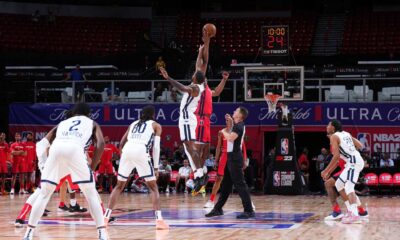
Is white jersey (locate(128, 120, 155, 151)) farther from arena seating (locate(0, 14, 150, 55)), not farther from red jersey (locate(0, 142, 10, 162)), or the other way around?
arena seating (locate(0, 14, 150, 55))

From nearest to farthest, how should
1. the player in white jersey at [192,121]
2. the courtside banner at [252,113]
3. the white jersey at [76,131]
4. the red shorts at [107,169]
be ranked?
the white jersey at [76,131], the player in white jersey at [192,121], the courtside banner at [252,113], the red shorts at [107,169]

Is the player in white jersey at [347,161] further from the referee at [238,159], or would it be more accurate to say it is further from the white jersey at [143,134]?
the white jersey at [143,134]

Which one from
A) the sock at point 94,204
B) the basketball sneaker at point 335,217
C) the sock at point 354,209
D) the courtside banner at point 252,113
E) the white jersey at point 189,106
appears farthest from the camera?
the courtside banner at point 252,113

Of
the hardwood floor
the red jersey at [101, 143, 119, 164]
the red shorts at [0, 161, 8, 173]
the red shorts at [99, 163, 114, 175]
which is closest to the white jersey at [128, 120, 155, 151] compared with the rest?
the hardwood floor

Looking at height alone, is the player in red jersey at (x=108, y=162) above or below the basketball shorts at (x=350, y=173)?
below

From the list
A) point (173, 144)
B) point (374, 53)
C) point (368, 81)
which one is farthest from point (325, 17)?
point (173, 144)

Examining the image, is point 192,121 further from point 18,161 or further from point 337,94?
point 337,94

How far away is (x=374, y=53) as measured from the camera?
28969 millimetres

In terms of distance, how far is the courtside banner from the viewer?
78.1 ft

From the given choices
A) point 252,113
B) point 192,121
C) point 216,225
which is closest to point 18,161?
point 252,113

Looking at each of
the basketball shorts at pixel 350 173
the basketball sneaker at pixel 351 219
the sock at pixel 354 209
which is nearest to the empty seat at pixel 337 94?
the basketball shorts at pixel 350 173

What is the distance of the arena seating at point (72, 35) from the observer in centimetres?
3094

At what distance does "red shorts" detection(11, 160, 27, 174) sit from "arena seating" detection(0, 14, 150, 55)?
29.1 feet

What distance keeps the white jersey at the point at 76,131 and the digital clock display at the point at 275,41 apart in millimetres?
14557
